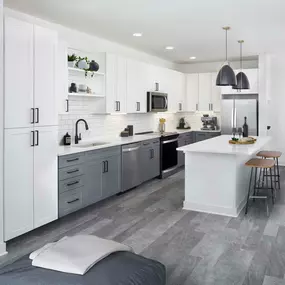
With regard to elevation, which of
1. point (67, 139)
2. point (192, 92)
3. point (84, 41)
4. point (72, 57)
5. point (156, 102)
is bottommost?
point (67, 139)

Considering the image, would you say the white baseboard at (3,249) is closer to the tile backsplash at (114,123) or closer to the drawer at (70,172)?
the drawer at (70,172)

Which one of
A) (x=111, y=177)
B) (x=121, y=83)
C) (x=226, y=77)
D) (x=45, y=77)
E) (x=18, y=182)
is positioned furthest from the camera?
(x=121, y=83)

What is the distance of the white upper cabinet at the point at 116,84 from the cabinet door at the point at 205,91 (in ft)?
10.3

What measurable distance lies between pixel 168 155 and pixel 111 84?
2.28 m

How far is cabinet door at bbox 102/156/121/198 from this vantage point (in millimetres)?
5320

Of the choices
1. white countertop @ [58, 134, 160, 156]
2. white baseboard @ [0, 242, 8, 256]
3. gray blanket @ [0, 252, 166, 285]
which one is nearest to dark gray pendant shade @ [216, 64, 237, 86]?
white countertop @ [58, 134, 160, 156]

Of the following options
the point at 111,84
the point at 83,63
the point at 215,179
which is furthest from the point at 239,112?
the point at 83,63

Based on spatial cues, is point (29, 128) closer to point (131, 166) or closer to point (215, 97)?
point (131, 166)

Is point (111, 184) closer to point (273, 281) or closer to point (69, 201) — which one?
point (69, 201)

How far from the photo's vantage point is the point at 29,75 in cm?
378

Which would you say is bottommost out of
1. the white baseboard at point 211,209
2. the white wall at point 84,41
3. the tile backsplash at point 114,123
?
the white baseboard at point 211,209

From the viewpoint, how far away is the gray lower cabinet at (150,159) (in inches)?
254

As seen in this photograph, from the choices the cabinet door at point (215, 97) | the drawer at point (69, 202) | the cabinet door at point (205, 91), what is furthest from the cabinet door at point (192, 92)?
the drawer at point (69, 202)

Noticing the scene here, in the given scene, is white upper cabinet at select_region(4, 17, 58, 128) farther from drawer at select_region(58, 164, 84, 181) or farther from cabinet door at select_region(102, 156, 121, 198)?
cabinet door at select_region(102, 156, 121, 198)
